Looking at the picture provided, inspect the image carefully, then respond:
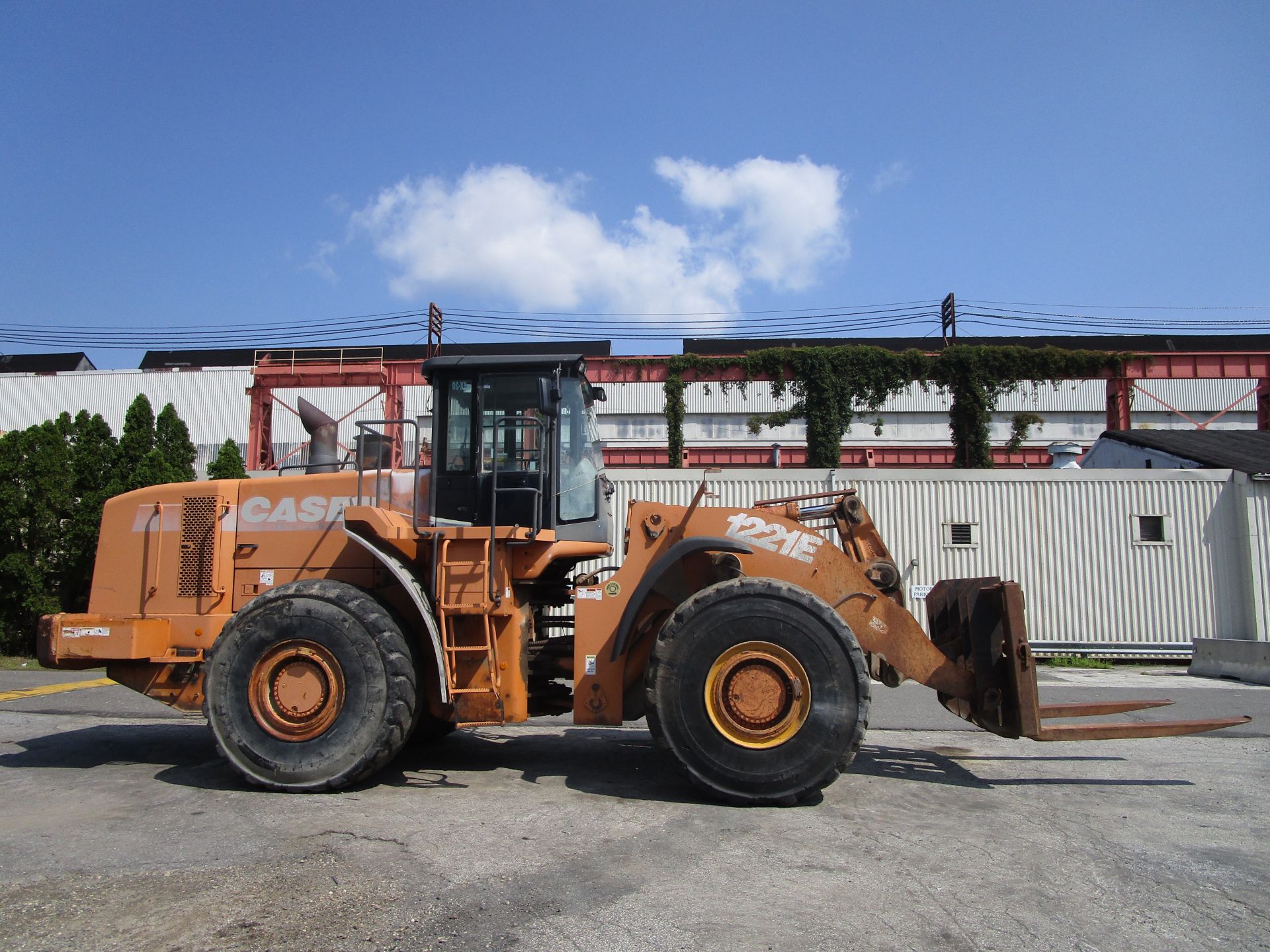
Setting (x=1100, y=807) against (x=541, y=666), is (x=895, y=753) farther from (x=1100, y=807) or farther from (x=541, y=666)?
(x=541, y=666)

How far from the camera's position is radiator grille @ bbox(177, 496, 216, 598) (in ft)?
21.9

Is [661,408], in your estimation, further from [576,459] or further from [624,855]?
[624,855]

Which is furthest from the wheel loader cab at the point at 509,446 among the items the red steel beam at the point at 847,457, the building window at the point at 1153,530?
the red steel beam at the point at 847,457

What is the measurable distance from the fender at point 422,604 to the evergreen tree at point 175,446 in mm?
12680

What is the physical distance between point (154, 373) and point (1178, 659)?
4421 centimetres

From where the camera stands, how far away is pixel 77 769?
6.63 metres

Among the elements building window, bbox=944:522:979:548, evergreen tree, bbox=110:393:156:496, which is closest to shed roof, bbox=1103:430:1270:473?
building window, bbox=944:522:979:548

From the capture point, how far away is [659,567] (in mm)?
5840

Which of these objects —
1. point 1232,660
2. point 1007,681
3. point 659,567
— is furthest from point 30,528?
point 1232,660

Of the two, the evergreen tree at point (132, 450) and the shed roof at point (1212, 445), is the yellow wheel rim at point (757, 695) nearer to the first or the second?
the evergreen tree at point (132, 450)

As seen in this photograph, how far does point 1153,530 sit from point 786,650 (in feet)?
45.2

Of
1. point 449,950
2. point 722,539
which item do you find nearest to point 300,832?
point 449,950

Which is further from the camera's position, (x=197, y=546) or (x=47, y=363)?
(x=47, y=363)

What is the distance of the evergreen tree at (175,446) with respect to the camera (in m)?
16.8
